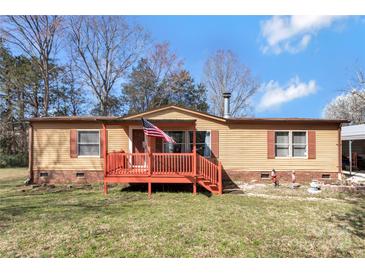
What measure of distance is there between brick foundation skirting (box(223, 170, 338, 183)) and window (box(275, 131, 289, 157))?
3.16ft

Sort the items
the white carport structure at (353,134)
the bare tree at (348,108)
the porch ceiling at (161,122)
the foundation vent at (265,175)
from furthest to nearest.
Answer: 1. the bare tree at (348,108)
2. the white carport structure at (353,134)
3. the foundation vent at (265,175)
4. the porch ceiling at (161,122)

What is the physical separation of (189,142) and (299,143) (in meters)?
5.36

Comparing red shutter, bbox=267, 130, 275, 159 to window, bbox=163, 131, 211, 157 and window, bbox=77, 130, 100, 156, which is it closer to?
window, bbox=163, 131, 211, 157

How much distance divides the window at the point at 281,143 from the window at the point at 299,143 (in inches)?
13.1

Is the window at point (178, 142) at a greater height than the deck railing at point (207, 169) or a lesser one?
greater

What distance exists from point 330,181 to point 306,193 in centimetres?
274

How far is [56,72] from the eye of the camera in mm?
25969

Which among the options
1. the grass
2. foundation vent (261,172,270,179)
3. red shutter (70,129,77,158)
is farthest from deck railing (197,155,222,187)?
red shutter (70,129,77,158)

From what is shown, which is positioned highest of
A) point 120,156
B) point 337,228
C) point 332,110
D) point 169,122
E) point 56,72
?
point 56,72

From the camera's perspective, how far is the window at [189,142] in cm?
1134

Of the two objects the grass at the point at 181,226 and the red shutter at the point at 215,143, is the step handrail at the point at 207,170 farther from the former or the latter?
the red shutter at the point at 215,143

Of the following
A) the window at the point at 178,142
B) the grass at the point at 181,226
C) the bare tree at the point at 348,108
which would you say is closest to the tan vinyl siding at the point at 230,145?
the window at the point at 178,142
